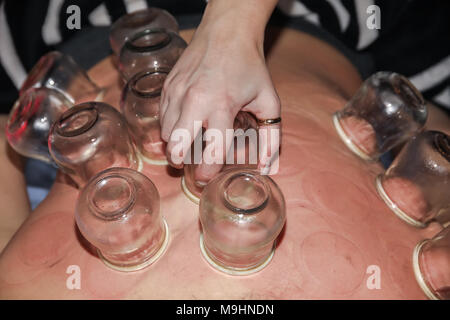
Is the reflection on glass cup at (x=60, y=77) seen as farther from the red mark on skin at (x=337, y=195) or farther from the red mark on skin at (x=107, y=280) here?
the red mark on skin at (x=337, y=195)

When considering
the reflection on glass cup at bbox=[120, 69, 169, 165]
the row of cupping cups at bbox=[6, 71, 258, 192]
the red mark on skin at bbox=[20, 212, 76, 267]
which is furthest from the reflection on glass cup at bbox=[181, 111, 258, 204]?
the red mark on skin at bbox=[20, 212, 76, 267]

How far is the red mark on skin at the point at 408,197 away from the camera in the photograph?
31.9 inches

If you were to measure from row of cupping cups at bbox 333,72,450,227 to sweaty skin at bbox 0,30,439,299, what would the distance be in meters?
0.03

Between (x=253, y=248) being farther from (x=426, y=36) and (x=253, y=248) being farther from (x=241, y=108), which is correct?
(x=426, y=36)

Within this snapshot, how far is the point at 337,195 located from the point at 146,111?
449 mm

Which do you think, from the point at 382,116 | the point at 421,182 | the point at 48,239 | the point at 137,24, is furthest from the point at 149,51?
the point at 421,182

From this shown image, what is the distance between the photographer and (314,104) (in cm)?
98

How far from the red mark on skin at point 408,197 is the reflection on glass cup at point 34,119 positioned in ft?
2.65

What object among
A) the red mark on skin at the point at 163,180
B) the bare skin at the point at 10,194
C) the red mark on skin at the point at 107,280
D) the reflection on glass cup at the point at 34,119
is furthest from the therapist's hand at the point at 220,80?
the bare skin at the point at 10,194

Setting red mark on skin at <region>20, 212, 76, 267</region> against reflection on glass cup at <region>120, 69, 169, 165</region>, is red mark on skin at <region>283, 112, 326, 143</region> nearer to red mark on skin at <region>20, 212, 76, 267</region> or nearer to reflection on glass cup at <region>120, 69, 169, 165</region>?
reflection on glass cup at <region>120, 69, 169, 165</region>

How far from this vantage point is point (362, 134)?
934 millimetres

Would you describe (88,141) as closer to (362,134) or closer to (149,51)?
(149,51)

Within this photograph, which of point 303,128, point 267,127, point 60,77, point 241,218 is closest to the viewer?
point 241,218

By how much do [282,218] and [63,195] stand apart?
0.50 meters
